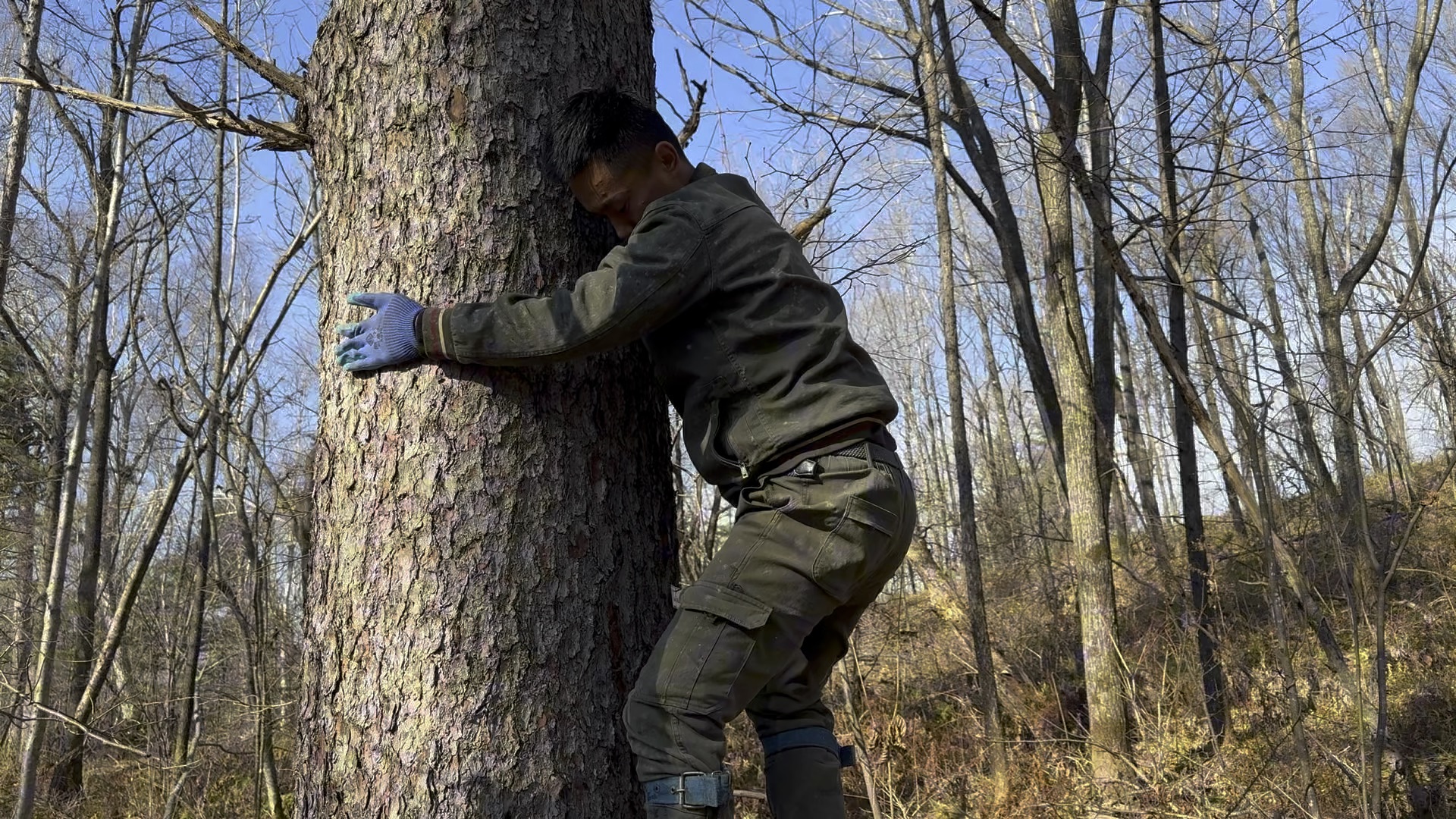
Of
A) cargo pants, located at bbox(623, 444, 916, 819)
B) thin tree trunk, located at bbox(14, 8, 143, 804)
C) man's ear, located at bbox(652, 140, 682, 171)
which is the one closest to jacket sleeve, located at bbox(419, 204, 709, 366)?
man's ear, located at bbox(652, 140, 682, 171)

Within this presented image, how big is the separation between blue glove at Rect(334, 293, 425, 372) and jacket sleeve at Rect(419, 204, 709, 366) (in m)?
0.03

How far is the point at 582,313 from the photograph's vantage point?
1.86m

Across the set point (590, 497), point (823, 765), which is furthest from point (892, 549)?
point (590, 497)

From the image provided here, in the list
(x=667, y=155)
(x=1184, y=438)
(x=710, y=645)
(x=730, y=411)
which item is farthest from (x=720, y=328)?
(x=1184, y=438)

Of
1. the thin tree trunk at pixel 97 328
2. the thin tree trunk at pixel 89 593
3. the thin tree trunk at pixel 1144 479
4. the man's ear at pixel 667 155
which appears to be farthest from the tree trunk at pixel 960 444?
the thin tree trunk at pixel 89 593

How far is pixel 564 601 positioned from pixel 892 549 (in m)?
0.71

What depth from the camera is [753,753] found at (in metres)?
7.47

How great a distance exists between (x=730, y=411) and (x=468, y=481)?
1.90 ft

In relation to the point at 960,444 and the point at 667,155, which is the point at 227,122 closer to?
the point at 667,155

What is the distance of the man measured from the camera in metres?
1.82

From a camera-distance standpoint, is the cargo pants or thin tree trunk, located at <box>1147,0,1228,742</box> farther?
thin tree trunk, located at <box>1147,0,1228,742</box>

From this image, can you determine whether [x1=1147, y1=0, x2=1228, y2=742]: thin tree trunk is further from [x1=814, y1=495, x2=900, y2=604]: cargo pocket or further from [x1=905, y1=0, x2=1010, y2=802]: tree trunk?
[x1=814, y1=495, x2=900, y2=604]: cargo pocket

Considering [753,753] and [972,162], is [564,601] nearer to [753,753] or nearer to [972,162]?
[753,753]

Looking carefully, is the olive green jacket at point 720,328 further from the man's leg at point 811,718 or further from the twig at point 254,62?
the twig at point 254,62
